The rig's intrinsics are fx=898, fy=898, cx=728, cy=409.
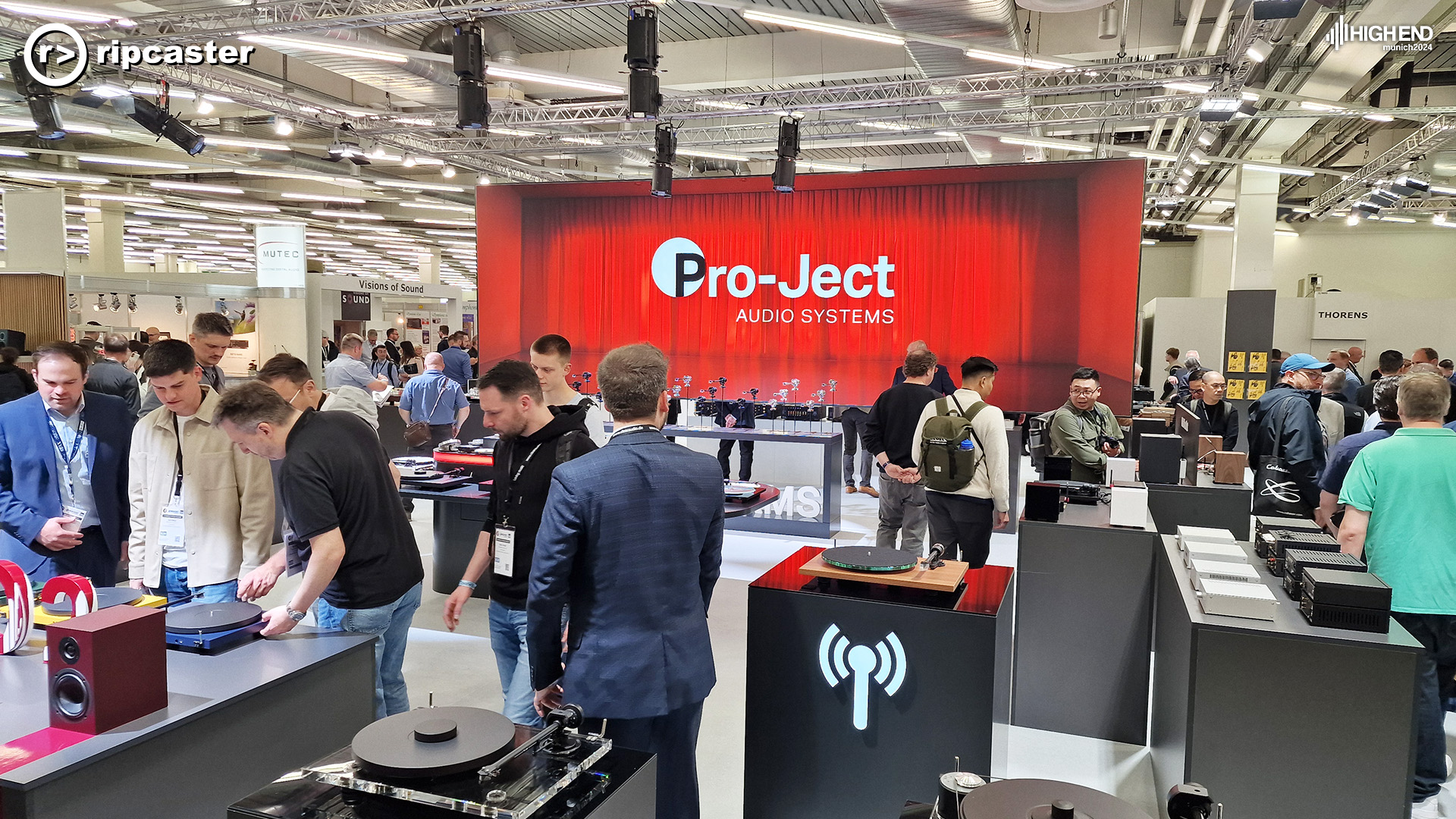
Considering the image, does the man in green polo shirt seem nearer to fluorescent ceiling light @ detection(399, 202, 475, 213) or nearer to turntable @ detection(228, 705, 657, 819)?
turntable @ detection(228, 705, 657, 819)

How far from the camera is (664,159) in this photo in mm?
9477

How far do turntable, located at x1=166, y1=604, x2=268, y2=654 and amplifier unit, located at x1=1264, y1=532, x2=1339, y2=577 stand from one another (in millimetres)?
2968

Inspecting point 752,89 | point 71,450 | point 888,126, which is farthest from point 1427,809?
point 888,126

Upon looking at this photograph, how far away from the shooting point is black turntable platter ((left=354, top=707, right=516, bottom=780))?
1337 mm

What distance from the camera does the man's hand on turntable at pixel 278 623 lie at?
224cm

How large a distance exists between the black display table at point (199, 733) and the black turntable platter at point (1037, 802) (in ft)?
5.03

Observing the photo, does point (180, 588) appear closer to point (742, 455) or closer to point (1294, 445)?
point (742, 455)

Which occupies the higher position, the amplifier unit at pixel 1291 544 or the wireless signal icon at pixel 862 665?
the amplifier unit at pixel 1291 544

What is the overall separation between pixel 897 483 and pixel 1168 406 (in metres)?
6.67

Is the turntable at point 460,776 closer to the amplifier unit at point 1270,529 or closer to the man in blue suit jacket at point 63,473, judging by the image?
the man in blue suit jacket at point 63,473

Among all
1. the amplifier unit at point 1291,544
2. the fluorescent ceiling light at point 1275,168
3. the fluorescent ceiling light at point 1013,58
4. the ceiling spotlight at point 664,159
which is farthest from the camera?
the fluorescent ceiling light at point 1275,168

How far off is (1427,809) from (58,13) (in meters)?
9.24

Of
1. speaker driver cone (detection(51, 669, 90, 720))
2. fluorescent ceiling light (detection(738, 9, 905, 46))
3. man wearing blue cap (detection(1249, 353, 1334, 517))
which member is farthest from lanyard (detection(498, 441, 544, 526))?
fluorescent ceiling light (detection(738, 9, 905, 46))

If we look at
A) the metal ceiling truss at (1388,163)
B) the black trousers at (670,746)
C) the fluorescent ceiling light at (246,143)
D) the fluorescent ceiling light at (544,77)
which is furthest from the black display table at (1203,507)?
the fluorescent ceiling light at (246,143)
